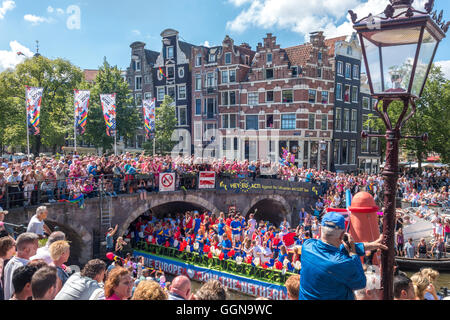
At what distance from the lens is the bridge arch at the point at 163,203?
1756 centimetres

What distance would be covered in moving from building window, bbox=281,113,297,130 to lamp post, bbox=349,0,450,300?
94.4ft

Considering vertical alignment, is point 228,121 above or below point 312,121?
above

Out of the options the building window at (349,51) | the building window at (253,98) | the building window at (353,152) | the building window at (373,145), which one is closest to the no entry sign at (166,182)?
the building window at (253,98)

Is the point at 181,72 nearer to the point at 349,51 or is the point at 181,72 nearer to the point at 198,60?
the point at 198,60

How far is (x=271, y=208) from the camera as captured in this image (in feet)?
89.1

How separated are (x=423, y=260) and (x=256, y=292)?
8.65 meters

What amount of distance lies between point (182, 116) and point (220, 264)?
2582cm

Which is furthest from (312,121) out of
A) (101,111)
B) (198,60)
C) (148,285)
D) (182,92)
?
(148,285)

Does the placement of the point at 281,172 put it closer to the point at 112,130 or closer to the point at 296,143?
the point at 296,143

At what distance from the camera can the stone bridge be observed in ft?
49.1

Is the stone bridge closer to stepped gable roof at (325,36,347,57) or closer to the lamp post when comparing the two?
the lamp post

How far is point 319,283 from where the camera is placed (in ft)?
10.00

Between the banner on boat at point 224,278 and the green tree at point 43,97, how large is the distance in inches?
823
